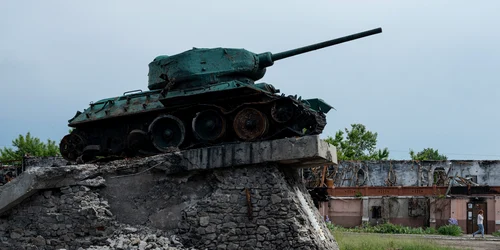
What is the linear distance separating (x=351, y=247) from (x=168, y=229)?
5.74 meters

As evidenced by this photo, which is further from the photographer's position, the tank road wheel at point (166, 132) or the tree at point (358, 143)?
the tree at point (358, 143)

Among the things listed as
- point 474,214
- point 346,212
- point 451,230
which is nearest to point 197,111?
point 451,230

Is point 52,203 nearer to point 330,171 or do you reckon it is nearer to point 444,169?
point 330,171

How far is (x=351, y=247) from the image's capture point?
16875 millimetres

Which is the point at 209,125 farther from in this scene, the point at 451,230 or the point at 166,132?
the point at 451,230

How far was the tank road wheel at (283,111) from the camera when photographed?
45.3 feet

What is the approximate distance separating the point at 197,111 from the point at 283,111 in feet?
7.26

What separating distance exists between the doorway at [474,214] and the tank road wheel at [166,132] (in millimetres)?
20523

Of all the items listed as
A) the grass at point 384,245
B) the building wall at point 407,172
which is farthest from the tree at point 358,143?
the grass at point 384,245

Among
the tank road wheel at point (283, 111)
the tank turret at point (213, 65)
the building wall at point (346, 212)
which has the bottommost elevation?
the building wall at point (346, 212)

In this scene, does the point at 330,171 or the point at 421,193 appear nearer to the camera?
the point at 421,193

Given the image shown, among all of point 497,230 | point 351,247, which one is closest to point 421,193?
point 497,230

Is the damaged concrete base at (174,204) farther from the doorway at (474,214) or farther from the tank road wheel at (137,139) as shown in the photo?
the doorway at (474,214)

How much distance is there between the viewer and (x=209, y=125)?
1455 centimetres
